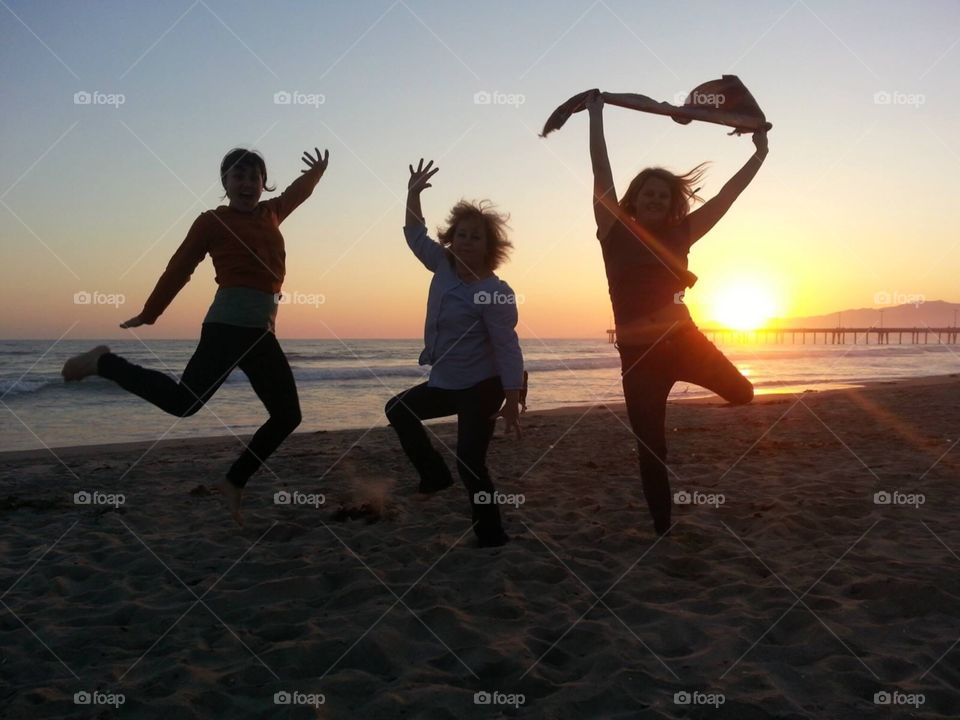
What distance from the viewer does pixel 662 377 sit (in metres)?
4.42

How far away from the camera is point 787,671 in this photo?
2.85 meters

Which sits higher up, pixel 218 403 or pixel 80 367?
pixel 80 367

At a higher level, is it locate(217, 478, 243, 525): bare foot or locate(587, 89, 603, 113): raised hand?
locate(587, 89, 603, 113): raised hand

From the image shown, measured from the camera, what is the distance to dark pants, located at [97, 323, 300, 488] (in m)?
4.13

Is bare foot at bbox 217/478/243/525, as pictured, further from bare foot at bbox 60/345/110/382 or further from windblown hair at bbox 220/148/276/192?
windblown hair at bbox 220/148/276/192

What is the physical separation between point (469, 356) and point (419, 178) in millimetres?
1151

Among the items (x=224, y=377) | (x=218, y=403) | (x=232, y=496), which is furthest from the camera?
(x=218, y=403)

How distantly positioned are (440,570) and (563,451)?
4.87m

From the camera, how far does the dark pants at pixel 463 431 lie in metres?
4.33

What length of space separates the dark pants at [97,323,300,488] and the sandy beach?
758 mm

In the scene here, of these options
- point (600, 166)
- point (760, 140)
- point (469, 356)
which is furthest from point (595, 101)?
point (469, 356)

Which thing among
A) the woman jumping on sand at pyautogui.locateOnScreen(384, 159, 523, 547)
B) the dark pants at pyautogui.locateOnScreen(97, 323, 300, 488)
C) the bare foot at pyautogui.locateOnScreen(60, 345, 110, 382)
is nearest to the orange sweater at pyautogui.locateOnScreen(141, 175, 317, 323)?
the dark pants at pyautogui.locateOnScreen(97, 323, 300, 488)

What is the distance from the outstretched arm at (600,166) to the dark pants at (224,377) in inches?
79.6

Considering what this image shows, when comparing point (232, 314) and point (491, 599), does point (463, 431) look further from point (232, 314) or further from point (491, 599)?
point (232, 314)
